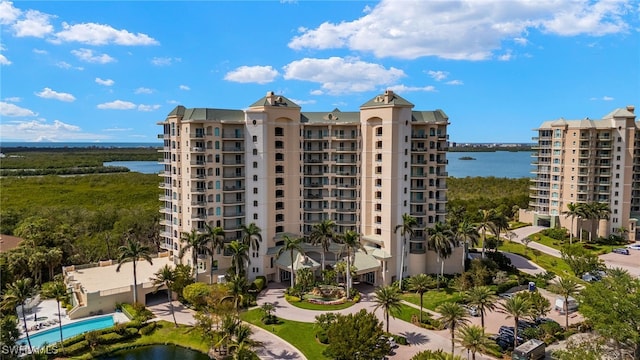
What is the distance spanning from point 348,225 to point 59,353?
3665cm

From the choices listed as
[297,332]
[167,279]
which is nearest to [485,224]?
[297,332]

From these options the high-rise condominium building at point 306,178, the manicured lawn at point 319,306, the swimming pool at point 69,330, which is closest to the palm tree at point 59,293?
the swimming pool at point 69,330

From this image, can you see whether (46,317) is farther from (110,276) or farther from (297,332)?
(297,332)

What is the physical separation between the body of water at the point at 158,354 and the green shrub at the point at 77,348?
2006mm

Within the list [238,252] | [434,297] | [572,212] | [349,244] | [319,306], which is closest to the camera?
[319,306]

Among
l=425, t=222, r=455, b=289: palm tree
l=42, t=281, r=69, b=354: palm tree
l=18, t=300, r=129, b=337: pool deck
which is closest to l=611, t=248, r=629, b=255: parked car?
l=425, t=222, r=455, b=289: palm tree

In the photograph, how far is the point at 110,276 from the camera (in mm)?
52312

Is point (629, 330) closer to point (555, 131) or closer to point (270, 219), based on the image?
point (270, 219)

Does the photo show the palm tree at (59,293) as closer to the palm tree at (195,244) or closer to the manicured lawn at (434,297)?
→ the palm tree at (195,244)

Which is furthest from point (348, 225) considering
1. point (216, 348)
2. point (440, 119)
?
point (216, 348)

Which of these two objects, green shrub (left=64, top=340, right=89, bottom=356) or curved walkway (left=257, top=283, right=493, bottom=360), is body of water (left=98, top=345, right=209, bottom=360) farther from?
curved walkway (left=257, top=283, right=493, bottom=360)

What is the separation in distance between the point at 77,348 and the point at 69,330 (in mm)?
5282

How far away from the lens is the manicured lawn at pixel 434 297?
160ft

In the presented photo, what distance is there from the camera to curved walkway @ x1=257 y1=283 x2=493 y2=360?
38.3 metres
